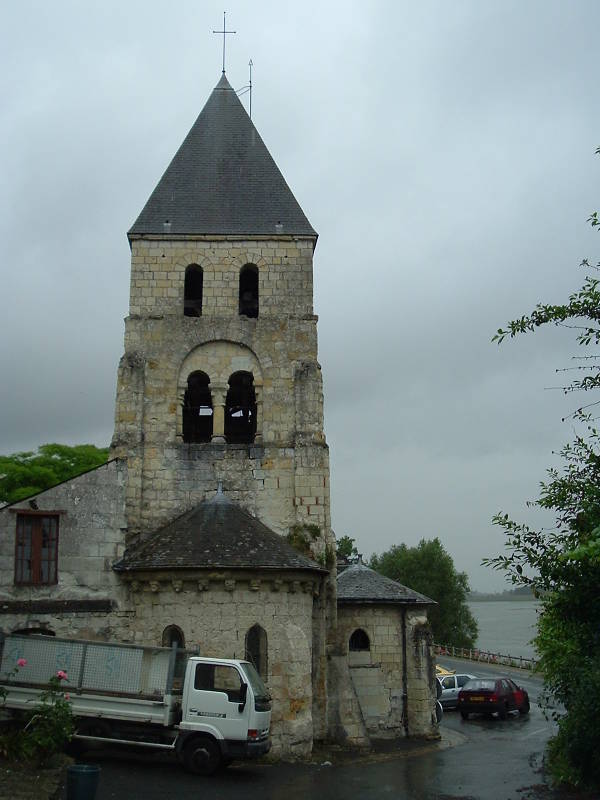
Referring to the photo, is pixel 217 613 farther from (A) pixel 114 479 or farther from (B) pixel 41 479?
(B) pixel 41 479

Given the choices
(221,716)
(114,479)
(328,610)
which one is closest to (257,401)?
(114,479)

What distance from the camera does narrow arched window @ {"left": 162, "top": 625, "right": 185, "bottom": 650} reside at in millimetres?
18375

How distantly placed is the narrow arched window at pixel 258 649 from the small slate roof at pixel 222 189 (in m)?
10.9

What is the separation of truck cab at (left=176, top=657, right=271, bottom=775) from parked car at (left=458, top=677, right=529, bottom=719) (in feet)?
53.7

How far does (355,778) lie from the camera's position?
1664 centimetres

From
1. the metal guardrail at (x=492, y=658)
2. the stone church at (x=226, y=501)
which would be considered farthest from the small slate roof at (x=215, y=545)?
the metal guardrail at (x=492, y=658)

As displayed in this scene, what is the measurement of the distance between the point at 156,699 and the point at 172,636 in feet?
9.32

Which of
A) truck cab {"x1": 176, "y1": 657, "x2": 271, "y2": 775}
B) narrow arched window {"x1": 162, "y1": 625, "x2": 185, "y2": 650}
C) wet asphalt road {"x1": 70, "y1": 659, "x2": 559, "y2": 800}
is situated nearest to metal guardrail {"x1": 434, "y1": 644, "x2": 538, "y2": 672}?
wet asphalt road {"x1": 70, "y1": 659, "x2": 559, "y2": 800}

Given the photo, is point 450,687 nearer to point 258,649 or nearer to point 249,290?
point 258,649

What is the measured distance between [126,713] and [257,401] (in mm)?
9025

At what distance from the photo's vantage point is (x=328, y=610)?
2088cm

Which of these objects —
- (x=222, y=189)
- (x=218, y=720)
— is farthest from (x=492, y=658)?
(x=218, y=720)

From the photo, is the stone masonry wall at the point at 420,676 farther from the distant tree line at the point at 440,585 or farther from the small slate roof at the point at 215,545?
the distant tree line at the point at 440,585

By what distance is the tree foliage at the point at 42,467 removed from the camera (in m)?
40.7
